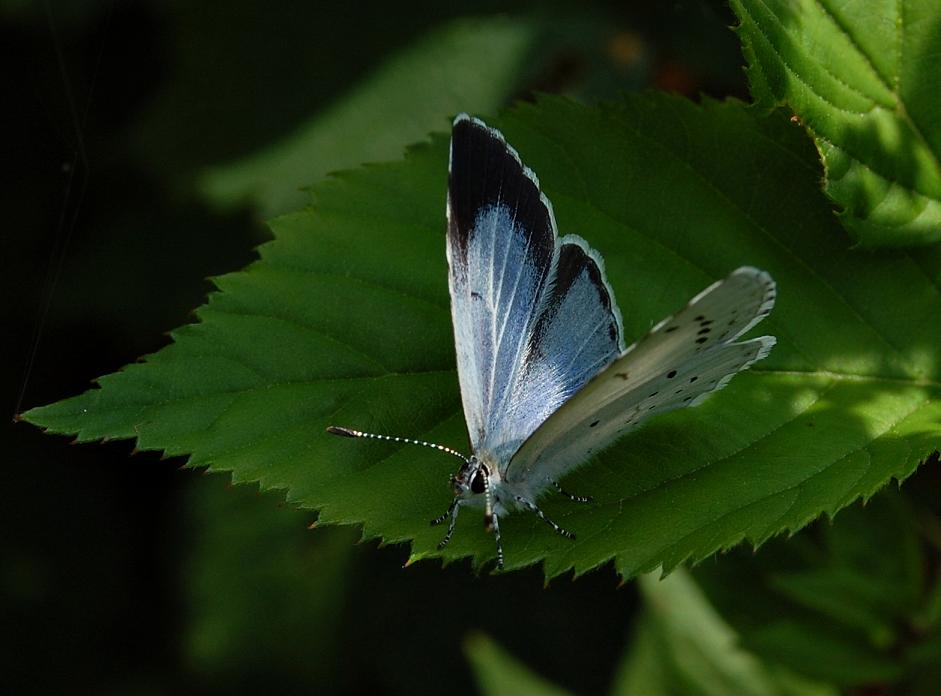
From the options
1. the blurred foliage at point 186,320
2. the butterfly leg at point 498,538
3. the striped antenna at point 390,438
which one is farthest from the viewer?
the blurred foliage at point 186,320

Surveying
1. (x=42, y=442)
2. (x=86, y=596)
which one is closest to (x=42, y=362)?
(x=42, y=442)

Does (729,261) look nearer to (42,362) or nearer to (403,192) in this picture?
(403,192)

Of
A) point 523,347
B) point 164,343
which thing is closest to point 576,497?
point 523,347

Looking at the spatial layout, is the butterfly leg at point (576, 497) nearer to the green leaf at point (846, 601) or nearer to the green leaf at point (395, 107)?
the green leaf at point (846, 601)

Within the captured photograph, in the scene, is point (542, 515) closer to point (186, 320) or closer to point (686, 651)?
point (686, 651)

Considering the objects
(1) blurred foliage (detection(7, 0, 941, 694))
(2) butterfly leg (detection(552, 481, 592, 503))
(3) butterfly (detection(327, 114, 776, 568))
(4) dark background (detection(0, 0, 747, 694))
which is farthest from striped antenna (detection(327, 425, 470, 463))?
(4) dark background (detection(0, 0, 747, 694))

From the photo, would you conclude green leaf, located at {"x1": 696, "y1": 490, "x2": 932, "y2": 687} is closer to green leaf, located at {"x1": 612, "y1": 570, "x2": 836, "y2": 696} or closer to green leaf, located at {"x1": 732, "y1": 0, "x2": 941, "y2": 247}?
green leaf, located at {"x1": 612, "y1": 570, "x2": 836, "y2": 696}

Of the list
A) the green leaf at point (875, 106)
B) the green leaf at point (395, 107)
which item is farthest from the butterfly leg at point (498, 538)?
the green leaf at point (395, 107)
